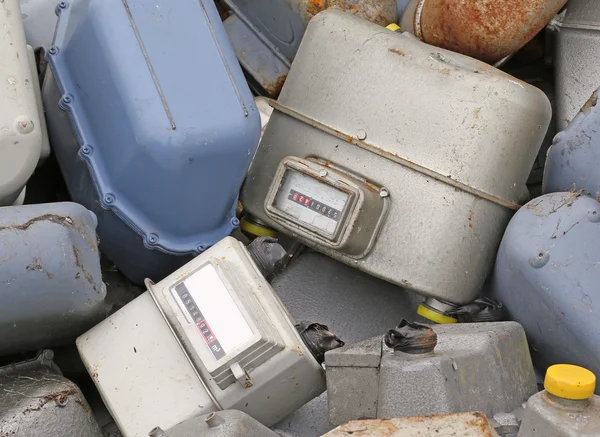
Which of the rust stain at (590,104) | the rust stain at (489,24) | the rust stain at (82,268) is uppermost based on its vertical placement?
the rust stain at (489,24)

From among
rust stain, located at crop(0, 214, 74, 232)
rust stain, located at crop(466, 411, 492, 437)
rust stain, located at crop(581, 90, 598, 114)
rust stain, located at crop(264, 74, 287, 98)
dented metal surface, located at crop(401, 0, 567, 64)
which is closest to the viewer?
rust stain, located at crop(466, 411, 492, 437)

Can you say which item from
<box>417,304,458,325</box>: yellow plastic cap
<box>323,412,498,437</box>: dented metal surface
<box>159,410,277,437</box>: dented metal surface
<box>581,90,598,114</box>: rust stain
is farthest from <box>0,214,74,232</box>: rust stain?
<box>581,90,598,114</box>: rust stain

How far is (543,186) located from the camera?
7.00 ft

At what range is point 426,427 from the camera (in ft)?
4.43

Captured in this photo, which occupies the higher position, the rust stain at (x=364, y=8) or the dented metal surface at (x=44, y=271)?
the rust stain at (x=364, y=8)

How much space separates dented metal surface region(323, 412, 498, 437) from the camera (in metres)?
1.33

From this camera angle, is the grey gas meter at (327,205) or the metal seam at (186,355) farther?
the grey gas meter at (327,205)

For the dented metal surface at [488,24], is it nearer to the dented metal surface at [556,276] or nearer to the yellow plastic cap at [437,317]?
the dented metal surface at [556,276]

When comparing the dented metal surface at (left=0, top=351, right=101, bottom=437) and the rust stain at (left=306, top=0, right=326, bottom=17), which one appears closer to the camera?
the dented metal surface at (left=0, top=351, right=101, bottom=437)

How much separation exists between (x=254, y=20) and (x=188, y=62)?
66 cm

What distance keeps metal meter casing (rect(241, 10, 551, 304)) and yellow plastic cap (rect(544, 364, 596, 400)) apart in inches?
22.5

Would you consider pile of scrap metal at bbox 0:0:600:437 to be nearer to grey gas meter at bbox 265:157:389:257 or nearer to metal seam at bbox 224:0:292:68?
grey gas meter at bbox 265:157:389:257

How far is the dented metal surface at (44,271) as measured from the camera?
1642 millimetres

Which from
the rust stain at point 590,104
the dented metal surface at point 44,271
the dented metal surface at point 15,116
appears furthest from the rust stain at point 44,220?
the rust stain at point 590,104
